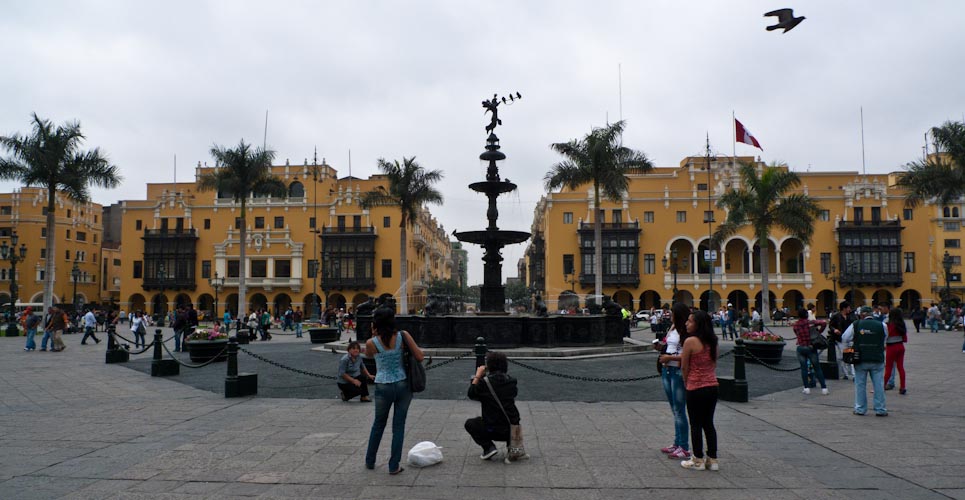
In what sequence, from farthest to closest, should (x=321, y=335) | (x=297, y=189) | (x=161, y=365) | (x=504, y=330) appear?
1. (x=297, y=189)
2. (x=321, y=335)
3. (x=504, y=330)
4. (x=161, y=365)

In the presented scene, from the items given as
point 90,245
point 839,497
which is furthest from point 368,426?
point 90,245

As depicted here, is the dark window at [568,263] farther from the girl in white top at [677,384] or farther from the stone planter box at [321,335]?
the girl in white top at [677,384]

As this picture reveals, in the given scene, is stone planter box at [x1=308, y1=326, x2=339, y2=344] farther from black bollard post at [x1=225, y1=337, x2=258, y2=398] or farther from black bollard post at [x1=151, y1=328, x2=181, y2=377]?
black bollard post at [x1=225, y1=337, x2=258, y2=398]

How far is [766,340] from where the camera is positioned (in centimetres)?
1570

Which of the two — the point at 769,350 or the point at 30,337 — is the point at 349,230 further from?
the point at 769,350

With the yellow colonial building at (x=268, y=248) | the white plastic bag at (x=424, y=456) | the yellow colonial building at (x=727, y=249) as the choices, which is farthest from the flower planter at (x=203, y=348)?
the yellow colonial building at (x=268, y=248)

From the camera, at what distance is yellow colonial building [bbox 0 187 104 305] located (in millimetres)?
63125

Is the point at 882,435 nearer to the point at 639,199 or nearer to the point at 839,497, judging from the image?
the point at 839,497

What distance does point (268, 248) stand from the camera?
5806 cm

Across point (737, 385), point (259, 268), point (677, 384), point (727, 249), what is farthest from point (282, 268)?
point (677, 384)

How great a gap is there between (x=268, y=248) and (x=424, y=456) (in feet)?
184

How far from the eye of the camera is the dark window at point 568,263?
179 feet

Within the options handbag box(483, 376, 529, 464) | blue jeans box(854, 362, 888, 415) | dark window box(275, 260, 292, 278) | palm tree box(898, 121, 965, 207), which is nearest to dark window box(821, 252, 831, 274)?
palm tree box(898, 121, 965, 207)

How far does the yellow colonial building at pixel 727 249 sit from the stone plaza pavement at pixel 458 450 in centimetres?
4295
